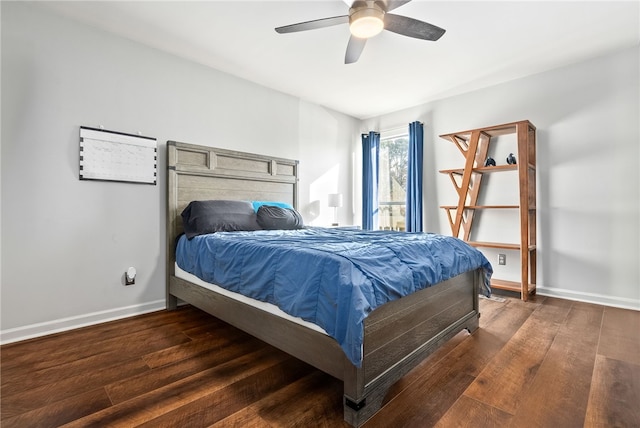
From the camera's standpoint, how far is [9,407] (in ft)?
4.83

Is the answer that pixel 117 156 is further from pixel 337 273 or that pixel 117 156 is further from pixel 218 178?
pixel 337 273

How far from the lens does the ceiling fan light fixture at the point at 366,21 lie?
2061mm

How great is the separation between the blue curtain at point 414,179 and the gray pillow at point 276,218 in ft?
6.42

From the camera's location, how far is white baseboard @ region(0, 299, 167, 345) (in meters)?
2.26

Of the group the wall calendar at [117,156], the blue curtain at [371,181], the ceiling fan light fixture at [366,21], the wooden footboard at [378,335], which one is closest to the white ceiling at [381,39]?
the ceiling fan light fixture at [366,21]

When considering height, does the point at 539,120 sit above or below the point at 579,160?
above

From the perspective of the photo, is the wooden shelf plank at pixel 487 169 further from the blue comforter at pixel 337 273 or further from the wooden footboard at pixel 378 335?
the wooden footboard at pixel 378 335

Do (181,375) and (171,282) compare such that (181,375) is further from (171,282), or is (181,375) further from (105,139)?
(105,139)

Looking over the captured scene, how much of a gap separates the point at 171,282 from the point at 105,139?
4.68 ft

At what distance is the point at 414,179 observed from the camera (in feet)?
14.9

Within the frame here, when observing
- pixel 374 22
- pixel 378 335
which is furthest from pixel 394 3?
pixel 378 335

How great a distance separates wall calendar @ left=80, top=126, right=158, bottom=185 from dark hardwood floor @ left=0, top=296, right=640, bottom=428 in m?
1.32

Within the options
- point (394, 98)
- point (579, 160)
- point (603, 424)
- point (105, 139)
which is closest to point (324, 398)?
point (603, 424)

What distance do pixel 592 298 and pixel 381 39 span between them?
3.41 metres
